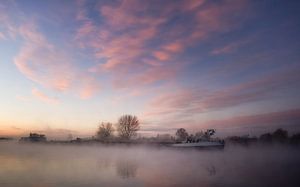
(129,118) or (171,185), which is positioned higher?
(129,118)

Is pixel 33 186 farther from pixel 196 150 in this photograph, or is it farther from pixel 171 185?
pixel 196 150

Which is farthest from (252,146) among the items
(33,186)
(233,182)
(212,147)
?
(33,186)

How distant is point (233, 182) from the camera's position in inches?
1187

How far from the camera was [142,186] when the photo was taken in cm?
2864

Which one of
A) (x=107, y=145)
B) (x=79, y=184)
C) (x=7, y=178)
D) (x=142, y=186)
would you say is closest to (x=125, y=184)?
(x=142, y=186)

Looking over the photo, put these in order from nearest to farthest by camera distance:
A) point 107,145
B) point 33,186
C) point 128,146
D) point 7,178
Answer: point 33,186
point 7,178
point 128,146
point 107,145

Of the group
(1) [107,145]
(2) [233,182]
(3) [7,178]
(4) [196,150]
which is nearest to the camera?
(2) [233,182]

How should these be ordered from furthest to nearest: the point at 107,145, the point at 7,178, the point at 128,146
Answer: the point at 107,145 → the point at 128,146 → the point at 7,178

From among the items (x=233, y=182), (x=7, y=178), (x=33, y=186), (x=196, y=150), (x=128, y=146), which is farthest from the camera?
(x=128, y=146)

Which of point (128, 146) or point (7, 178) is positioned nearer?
point (7, 178)

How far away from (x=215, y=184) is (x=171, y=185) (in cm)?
436

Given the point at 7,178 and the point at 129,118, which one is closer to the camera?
the point at 7,178

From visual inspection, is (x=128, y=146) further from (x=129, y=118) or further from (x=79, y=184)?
(x=79, y=184)

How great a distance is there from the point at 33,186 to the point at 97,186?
19.7ft
